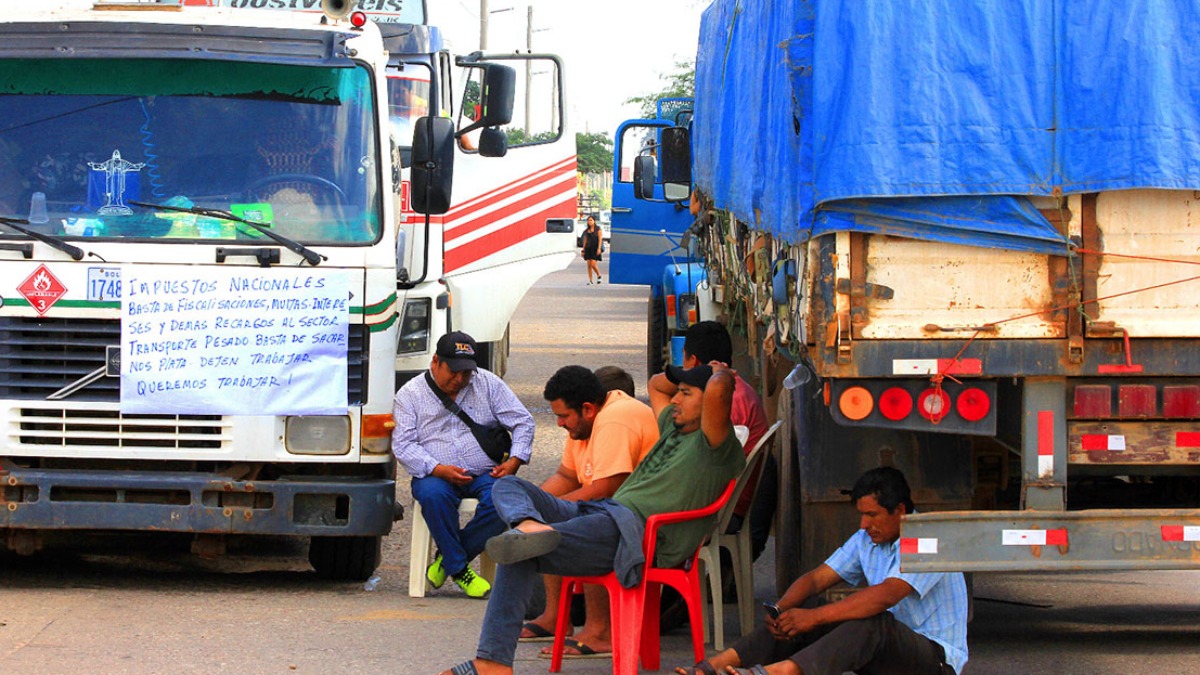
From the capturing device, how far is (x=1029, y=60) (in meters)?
5.12

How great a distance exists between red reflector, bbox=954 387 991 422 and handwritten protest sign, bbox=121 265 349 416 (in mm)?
2887

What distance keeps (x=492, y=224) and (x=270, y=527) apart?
4.92 m

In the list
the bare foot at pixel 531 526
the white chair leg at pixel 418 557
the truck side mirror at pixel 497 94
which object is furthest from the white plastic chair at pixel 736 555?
the truck side mirror at pixel 497 94

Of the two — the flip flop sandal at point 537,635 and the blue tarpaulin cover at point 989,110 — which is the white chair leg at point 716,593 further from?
the blue tarpaulin cover at point 989,110

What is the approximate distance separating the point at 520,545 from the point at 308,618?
181 cm

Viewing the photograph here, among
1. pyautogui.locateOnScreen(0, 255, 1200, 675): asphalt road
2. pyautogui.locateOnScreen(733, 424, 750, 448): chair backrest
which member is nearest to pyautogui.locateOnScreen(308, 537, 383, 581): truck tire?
pyautogui.locateOnScreen(0, 255, 1200, 675): asphalt road

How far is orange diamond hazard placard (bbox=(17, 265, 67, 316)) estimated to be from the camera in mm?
6848

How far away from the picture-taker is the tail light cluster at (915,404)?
17.0ft

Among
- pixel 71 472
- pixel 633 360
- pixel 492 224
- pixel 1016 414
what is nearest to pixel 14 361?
pixel 71 472

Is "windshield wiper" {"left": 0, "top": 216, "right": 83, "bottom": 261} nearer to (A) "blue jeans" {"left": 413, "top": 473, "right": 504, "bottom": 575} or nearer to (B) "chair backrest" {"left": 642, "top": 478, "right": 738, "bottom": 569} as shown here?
(A) "blue jeans" {"left": 413, "top": 473, "right": 504, "bottom": 575}

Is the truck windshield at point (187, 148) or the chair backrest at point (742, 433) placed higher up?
the truck windshield at point (187, 148)

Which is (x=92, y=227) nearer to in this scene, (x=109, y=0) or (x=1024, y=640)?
(x=109, y=0)

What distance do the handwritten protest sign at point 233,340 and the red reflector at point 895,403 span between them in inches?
106

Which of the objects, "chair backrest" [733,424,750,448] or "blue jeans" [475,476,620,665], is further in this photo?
"chair backrest" [733,424,750,448]
